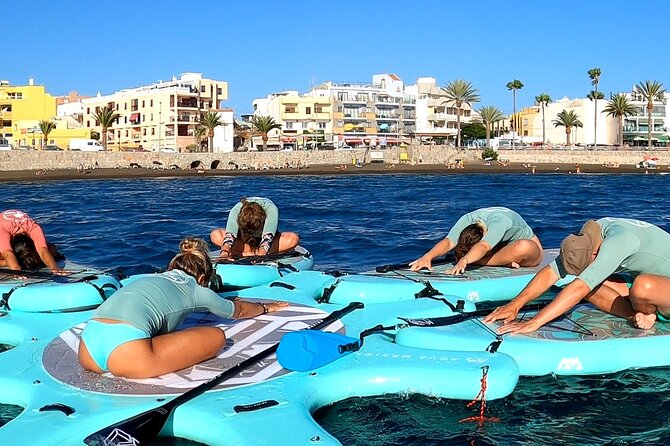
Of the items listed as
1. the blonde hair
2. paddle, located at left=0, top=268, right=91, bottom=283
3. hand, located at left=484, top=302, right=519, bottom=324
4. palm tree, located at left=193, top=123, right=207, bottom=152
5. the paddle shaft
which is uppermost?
palm tree, located at left=193, top=123, right=207, bottom=152

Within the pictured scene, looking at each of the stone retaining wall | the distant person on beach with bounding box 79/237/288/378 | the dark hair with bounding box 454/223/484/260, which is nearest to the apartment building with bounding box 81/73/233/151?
the stone retaining wall

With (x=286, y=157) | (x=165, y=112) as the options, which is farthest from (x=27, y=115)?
(x=286, y=157)

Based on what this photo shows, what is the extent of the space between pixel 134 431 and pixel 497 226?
6539 millimetres

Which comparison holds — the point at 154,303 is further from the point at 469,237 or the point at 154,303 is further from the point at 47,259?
the point at 469,237

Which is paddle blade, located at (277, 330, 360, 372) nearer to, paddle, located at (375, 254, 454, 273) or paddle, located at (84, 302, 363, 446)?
paddle, located at (84, 302, 363, 446)

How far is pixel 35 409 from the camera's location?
18.6 feet

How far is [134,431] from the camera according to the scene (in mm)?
5234

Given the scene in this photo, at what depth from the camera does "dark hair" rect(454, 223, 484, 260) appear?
34.9 ft

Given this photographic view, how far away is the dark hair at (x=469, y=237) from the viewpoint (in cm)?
1062

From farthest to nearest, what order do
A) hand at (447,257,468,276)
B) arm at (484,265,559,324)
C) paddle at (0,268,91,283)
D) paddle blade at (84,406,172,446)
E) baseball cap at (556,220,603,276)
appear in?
hand at (447,257,468,276), paddle at (0,268,91,283), arm at (484,265,559,324), baseball cap at (556,220,603,276), paddle blade at (84,406,172,446)

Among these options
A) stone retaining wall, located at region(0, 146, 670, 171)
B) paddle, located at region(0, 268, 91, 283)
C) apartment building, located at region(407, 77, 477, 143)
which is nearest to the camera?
paddle, located at region(0, 268, 91, 283)

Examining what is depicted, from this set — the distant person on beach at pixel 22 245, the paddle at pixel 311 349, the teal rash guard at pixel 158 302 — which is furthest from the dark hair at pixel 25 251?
the paddle at pixel 311 349

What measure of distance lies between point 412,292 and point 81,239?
1275 cm

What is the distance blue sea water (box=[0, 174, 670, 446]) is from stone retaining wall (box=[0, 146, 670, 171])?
14.4 meters
